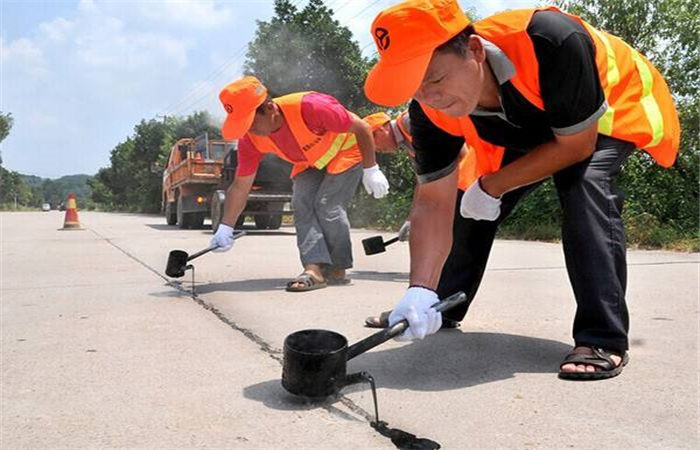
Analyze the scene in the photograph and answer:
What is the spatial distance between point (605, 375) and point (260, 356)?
121 cm

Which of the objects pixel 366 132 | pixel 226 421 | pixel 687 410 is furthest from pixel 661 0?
pixel 226 421

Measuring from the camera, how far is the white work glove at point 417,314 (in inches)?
74.3

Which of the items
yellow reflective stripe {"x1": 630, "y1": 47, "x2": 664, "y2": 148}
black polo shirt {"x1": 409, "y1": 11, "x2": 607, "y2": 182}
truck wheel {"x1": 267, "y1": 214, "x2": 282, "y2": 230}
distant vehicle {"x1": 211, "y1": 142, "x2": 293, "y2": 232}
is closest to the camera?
black polo shirt {"x1": 409, "y1": 11, "x2": 607, "y2": 182}

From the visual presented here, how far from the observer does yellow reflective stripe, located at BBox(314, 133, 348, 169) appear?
4277 millimetres

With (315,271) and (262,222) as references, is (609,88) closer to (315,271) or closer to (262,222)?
(315,271)

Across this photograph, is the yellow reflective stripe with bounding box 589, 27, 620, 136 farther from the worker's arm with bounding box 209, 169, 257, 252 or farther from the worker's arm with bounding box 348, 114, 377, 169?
the worker's arm with bounding box 209, 169, 257, 252

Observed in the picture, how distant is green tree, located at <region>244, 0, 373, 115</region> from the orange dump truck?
11.4 ft

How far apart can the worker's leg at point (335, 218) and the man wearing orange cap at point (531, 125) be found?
6.27ft

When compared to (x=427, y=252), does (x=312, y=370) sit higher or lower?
lower

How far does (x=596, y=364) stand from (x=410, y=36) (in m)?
1.20

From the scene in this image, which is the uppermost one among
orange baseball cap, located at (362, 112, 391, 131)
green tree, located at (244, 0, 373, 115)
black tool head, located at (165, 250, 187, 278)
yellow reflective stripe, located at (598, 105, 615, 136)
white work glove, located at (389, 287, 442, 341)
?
green tree, located at (244, 0, 373, 115)

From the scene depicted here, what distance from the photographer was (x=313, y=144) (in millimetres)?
4164

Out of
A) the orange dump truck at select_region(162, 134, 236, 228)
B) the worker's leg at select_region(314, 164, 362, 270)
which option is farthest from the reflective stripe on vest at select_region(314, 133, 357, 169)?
the orange dump truck at select_region(162, 134, 236, 228)

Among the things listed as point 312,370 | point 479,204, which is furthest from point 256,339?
point 479,204
